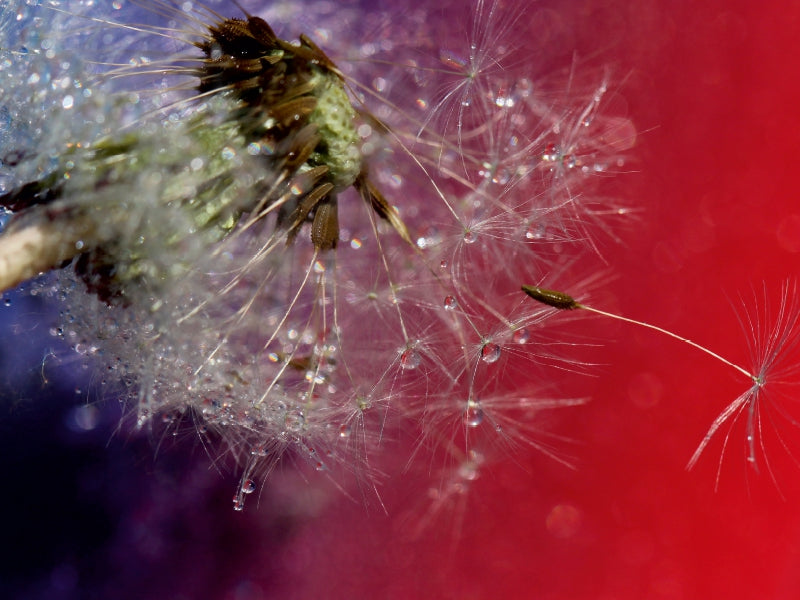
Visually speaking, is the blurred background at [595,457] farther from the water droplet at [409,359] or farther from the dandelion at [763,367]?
the water droplet at [409,359]

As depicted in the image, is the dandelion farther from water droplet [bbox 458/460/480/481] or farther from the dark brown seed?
water droplet [bbox 458/460/480/481]

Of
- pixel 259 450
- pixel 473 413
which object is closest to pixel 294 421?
pixel 259 450

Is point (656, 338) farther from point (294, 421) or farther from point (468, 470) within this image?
point (294, 421)

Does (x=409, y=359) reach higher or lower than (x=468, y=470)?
higher

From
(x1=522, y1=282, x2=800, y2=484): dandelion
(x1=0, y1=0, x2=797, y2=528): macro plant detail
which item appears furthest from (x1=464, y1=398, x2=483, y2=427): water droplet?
(x1=522, y1=282, x2=800, y2=484): dandelion

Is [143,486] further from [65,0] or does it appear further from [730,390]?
[730,390]

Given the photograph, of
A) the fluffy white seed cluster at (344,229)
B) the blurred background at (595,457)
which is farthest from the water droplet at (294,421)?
the blurred background at (595,457)

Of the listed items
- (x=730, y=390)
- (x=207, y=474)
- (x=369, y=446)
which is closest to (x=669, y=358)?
(x=730, y=390)

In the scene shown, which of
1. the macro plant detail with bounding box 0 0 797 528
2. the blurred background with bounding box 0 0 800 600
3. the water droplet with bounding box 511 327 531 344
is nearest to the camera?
the macro plant detail with bounding box 0 0 797 528
